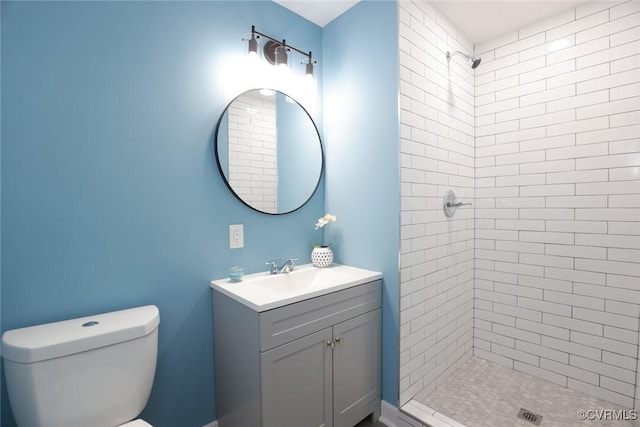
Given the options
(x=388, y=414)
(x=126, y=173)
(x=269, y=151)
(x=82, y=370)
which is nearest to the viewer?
(x=82, y=370)

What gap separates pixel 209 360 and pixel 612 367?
241cm

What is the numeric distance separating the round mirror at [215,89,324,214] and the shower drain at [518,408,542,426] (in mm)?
1807

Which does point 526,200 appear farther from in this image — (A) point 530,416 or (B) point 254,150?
(B) point 254,150

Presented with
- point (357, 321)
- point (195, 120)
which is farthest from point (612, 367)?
point (195, 120)

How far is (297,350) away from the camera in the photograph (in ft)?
4.46

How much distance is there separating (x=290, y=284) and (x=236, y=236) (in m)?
0.44

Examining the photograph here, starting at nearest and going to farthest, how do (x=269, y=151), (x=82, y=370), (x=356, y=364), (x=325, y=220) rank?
(x=82, y=370) → (x=356, y=364) → (x=269, y=151) → (x=325, y=220)

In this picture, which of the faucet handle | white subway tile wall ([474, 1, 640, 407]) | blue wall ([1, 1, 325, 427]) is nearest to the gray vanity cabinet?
blue wall ([1, 1, 325, 427])

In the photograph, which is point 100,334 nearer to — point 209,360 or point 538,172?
point 209,360

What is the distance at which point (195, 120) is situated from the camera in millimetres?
1561

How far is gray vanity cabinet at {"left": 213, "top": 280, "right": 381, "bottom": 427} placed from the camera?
127 cm

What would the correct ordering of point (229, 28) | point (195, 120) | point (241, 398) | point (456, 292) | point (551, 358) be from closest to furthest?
point (241, 398), point (195, 120), point (229, 28), point (551, 358), point (456, 292)

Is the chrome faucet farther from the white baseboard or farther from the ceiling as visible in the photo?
the ceiling

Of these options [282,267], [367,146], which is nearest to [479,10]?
[367,146]
